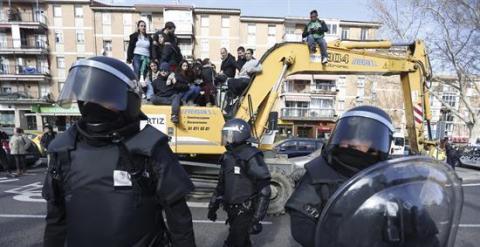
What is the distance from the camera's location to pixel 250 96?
6.11 metres

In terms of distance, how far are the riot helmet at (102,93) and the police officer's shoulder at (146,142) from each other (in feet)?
0.45

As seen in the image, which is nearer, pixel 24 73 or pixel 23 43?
pixel 24 73

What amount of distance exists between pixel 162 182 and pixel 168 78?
454 cm

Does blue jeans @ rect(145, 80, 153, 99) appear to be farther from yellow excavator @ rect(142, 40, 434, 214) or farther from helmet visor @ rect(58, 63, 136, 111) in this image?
helmet visor @ rect(58, 63, 136, 111)

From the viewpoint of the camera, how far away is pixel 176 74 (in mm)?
5855

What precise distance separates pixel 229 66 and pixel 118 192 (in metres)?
5.95

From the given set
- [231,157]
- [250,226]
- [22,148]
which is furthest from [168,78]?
[22,148]

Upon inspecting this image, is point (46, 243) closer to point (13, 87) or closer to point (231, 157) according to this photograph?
point (231, 157)

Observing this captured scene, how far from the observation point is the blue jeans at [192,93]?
5922mm

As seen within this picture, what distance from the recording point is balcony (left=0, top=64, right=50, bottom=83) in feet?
108

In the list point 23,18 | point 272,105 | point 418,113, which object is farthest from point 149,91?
point 23,18

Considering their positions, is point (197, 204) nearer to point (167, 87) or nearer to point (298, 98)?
point (167, 87)

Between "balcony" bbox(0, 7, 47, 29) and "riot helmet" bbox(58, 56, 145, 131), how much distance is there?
129 feet

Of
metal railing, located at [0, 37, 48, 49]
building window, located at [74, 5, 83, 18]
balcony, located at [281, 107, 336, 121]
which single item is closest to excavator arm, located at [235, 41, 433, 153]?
balcony, located at [281, 107, 336, 121]
